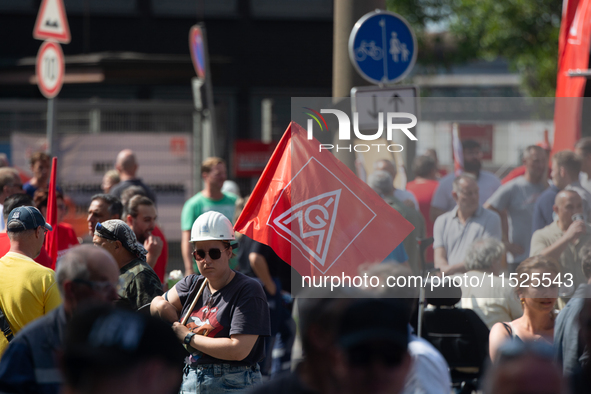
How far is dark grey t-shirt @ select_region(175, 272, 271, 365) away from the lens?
409 cm

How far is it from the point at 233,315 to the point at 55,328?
1.40 m

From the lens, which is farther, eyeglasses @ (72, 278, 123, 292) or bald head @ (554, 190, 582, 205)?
bald head @ (554, 190, 582, 205)

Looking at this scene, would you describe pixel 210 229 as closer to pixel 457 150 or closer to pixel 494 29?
pixel 457 150

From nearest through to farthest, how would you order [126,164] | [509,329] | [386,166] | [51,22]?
[509,329], [386,166], [126,164], [51,22]

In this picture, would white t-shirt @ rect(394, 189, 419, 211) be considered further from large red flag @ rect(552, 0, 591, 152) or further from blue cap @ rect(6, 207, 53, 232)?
blue cap @ rect(6, 207, 53, 232)

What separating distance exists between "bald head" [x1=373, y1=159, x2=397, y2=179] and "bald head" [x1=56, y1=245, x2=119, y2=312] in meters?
3.69

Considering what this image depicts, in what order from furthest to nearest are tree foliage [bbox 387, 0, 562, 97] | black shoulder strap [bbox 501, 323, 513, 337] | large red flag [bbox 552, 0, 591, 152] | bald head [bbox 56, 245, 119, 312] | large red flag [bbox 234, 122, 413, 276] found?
tree foliage [bbox 387, 0, 562, 97] → large red flag [bbox 552, 0, 591, 152] → large red flag [bbox 234, 122, 413, 276] → black shoulder strap [bbox 501, 323, 513, 337] → bald head [bbox 56, 245, 119, 312]

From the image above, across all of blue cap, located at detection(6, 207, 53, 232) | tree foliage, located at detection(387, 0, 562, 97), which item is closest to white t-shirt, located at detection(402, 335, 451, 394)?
blue cap, located at detection(6, 207, 53, 232)

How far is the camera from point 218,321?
13.5 ft

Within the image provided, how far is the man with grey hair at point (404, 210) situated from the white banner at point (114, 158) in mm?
6048

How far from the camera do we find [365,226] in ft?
17.2

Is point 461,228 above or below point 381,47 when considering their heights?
below

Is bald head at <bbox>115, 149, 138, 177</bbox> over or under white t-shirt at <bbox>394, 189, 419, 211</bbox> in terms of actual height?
over

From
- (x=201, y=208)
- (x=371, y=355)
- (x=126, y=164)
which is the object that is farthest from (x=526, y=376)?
(x=126, y=164)
